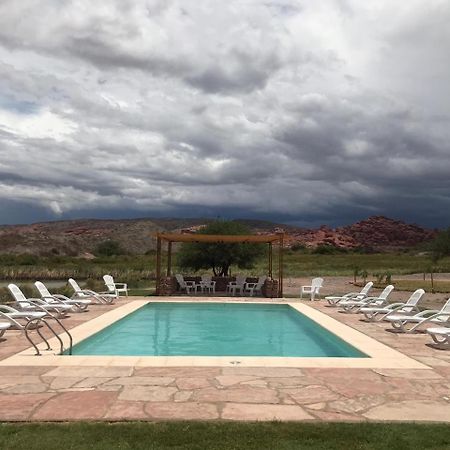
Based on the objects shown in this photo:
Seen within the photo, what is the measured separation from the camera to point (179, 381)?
5.76 m

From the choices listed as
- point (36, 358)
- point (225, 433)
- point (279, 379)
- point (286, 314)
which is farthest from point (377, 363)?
point (286, 314)

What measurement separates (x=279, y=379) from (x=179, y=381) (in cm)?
112

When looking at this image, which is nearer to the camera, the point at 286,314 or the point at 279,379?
the point at 279,379

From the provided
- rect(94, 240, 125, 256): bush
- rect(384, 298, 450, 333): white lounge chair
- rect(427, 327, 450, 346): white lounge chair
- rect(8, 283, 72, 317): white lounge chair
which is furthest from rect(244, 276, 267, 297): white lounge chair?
rect(94, 240, 125, 256): bush

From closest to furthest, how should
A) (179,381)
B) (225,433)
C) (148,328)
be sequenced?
(225,433) → (179,381) → (148,328)

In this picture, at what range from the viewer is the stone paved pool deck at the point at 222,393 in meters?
4.59

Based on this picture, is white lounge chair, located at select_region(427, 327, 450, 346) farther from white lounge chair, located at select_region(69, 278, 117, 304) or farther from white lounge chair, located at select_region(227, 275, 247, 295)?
white lounge chair, located at select_region(227, 275, 247, 295)

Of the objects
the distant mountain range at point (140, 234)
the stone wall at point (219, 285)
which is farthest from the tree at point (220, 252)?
the distant mountain range at point (140, 234)

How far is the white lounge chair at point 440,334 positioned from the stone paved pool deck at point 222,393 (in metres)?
1.00

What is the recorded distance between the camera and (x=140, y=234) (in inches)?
3482

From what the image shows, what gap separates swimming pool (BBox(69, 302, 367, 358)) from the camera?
9375mm

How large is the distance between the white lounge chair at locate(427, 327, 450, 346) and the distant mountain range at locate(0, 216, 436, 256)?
47616 mm

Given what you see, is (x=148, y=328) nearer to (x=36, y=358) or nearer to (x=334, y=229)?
(x=36, y=358)

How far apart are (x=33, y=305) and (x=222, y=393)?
6.86m
